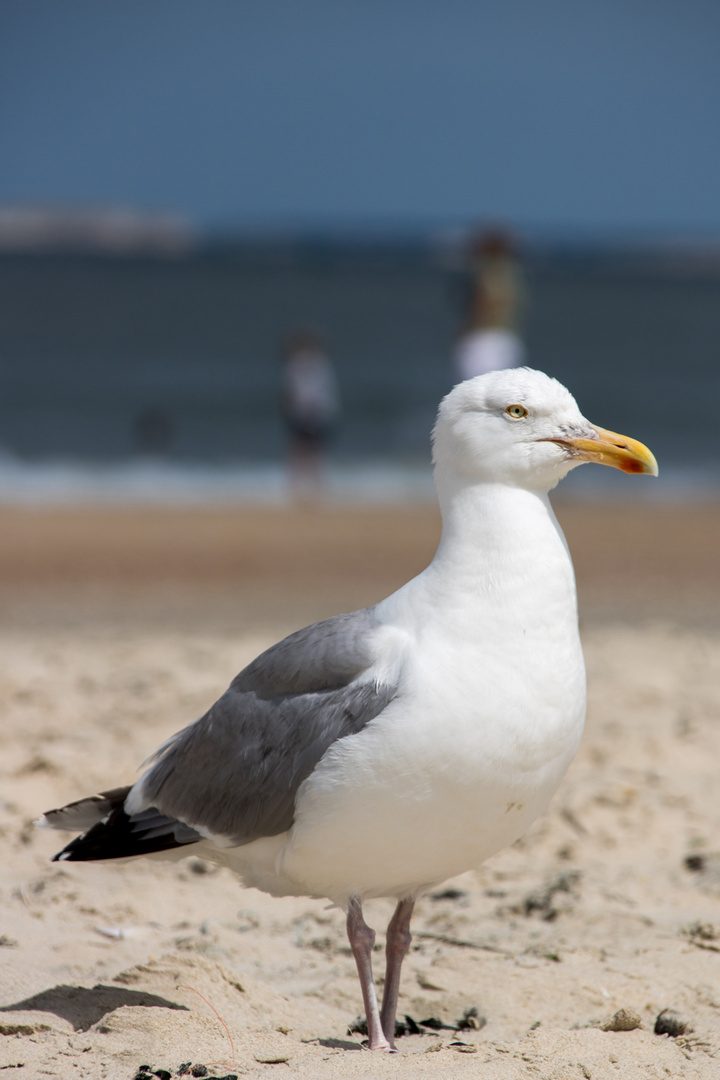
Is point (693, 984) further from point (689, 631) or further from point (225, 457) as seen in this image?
point (225, 457)

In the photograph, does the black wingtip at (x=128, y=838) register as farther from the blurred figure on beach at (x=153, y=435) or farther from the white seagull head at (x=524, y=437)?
the blurred figure on beach at (x=153, y=435)

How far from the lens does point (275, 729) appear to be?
10.6ft

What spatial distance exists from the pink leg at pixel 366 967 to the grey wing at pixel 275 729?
0.34m

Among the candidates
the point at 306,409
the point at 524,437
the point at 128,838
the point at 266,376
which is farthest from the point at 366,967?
the point at 266,376

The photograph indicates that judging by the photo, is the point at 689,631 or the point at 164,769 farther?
the point at 689,631

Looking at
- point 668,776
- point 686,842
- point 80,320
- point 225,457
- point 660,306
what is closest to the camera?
point 686,842

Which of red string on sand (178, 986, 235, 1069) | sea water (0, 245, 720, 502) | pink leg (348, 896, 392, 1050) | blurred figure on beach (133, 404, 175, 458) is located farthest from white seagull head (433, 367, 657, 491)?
blurred figure on beach (133, 404, 175, 458)

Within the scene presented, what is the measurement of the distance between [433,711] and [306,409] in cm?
1322

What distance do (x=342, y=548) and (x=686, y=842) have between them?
7056mm

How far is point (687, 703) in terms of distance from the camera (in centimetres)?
626

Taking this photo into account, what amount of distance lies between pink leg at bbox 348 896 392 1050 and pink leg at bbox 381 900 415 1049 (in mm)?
75

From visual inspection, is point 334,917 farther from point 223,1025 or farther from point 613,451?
point 613,451

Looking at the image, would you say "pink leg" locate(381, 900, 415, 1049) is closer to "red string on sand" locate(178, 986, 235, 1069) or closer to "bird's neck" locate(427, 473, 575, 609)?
"red string on sand" locate(178, 986, 235, 1069)

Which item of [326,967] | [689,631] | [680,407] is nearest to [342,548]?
[689,631]
